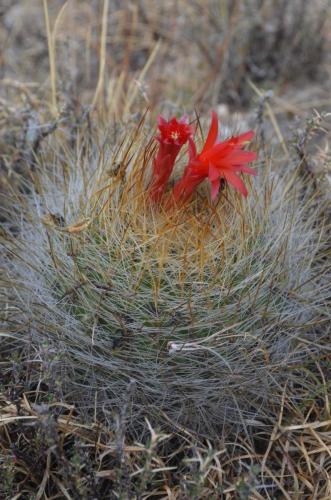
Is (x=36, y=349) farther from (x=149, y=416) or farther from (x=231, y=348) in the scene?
(x=231, y=348)

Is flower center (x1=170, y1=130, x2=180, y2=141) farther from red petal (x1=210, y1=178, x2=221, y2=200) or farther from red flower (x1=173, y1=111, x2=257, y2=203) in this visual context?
red petal (x1=210, y1=178, x2=221, y2=200)

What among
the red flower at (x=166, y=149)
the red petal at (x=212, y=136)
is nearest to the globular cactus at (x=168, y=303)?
the red flower at (x=166, y=149)

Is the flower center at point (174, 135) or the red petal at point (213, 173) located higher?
the flower center at point (174, 135)

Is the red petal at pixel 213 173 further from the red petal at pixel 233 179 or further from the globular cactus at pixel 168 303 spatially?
the globular cactus at pixel 168 303

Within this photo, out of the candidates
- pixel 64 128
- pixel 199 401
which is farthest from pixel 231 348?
pixel 64 128

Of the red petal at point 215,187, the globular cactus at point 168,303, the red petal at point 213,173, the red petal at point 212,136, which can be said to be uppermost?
the red petal at point 212,136

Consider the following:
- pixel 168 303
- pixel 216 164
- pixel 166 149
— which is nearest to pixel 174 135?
pixel 166 149
